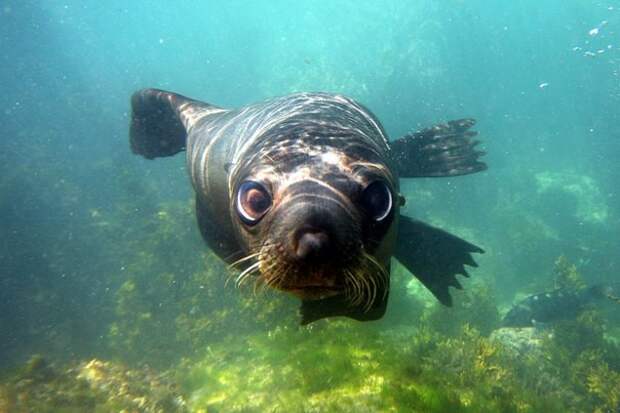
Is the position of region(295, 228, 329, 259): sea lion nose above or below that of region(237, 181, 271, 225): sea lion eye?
below

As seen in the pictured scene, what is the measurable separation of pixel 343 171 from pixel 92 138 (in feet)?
92.9

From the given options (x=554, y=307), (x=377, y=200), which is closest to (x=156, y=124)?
(x=377, y=200)

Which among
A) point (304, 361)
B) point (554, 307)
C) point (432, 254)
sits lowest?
point (554, 307)

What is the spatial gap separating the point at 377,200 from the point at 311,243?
21.8 inches

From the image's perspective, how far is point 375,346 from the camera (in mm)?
6273

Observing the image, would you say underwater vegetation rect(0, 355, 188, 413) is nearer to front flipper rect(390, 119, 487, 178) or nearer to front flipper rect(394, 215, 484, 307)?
front flipper rect(394, 215, 484, 307)

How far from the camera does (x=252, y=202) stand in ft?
6.59

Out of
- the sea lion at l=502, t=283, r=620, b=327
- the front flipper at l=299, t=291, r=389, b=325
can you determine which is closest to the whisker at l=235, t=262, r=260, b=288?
the front flipper at l=299, t=291, r=389, b=325

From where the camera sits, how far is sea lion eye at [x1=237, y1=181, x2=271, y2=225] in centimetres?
198

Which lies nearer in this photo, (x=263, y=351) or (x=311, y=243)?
(x=311, y=243)

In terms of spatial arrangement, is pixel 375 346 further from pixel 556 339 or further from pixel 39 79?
pixel 39 79

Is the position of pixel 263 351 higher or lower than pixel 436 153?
lower

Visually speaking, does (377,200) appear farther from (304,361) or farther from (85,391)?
(85,391)

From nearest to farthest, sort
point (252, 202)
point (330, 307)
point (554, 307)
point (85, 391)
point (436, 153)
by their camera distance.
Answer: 1. point (252, 202)
2. point (330, 307)
3. point (436, 153)
4. point (85, 391)
5. point (554, 307)
